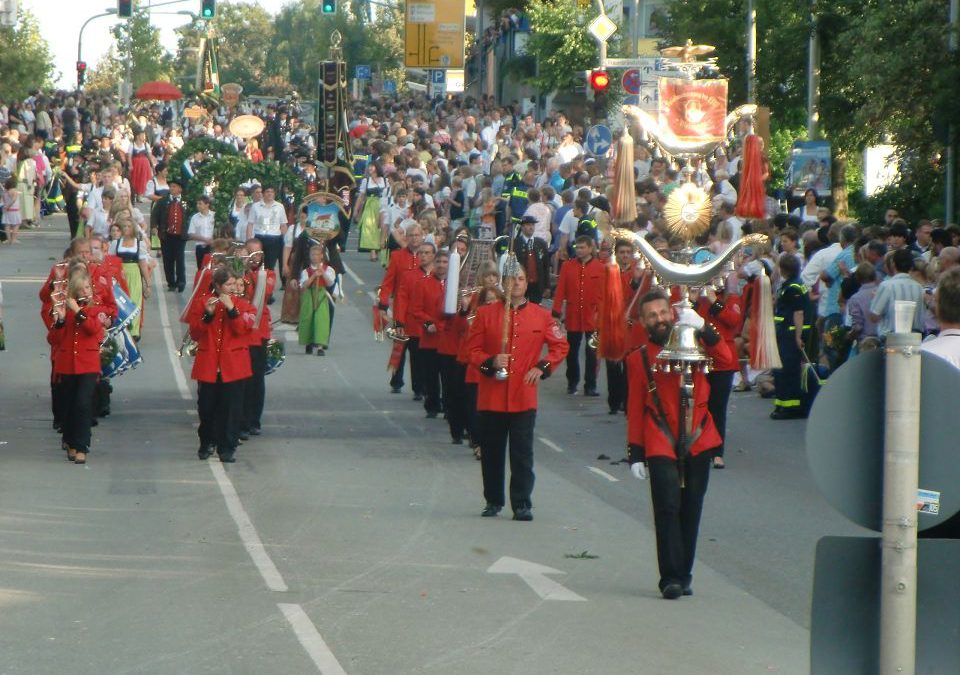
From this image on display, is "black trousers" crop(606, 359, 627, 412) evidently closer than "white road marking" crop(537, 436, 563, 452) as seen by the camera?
No

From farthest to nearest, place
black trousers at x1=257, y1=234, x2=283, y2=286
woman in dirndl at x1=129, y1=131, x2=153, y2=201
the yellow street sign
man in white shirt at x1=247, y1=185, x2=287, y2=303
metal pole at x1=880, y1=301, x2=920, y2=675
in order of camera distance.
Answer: the yellow street sign → woman in dirndl at x1=129, y1=131, x2=153, y2=201 → black trousers at x1=257, y1=234, x2=283, y2=286 → man in white shirt at x1=247, y1=185, x2=287, y2=303 → metal pole at x1=880, y1=301, x2=920, y2=675

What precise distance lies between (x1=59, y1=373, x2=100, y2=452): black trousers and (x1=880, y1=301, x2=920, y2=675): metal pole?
452 inches

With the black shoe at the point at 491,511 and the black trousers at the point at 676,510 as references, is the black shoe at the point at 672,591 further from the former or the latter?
the black shoe at the point at 491,511

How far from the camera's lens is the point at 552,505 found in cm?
1332

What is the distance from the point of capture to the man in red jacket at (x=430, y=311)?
17.6 metres

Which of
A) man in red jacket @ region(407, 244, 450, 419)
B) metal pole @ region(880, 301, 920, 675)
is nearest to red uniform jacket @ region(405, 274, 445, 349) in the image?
man in red jacket @ region(407, 244, 450, 419)

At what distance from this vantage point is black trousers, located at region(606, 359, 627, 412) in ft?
61.5

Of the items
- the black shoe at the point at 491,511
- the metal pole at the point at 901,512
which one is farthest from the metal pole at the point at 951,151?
the metal pole at the point at 901,512

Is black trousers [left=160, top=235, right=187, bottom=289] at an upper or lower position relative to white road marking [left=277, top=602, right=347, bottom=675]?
upper

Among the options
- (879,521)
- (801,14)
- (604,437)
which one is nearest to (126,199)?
(604,437)

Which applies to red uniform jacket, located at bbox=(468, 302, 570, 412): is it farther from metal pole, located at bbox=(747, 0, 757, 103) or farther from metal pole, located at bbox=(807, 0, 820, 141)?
metal pole, located at bbox=(747, 0, 757, 103)

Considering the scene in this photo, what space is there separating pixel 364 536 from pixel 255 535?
0.72 m

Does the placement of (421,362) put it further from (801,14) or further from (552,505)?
(801,14)

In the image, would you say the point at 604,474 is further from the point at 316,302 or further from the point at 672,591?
the point at 316,302
